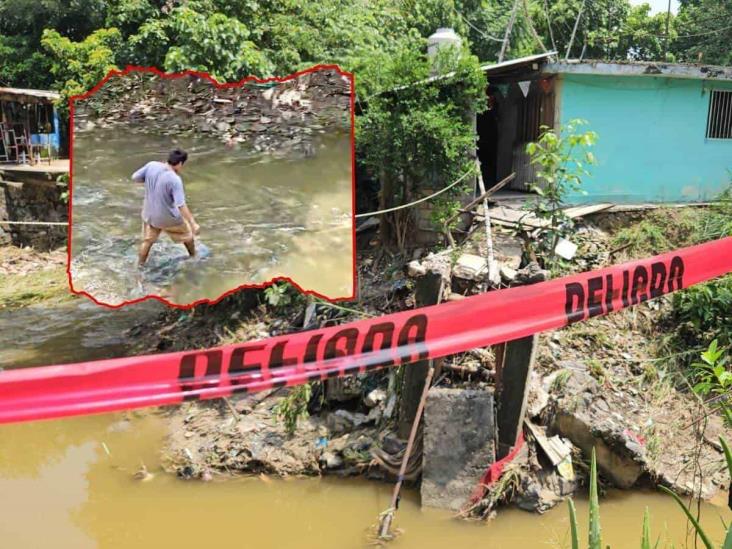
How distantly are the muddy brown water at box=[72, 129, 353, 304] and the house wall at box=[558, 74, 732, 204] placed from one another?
4.72m

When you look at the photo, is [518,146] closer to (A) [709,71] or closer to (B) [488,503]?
(A) [709,71]

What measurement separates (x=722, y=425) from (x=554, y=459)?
71.9 inches

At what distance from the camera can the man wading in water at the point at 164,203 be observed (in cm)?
→ 488

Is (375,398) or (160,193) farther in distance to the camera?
(375,398)

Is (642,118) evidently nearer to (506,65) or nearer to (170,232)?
(506,65)

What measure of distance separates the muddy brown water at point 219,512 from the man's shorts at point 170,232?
84.0 inches

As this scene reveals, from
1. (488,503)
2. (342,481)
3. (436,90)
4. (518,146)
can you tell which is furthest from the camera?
(518,146)

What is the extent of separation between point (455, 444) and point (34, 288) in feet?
33.6

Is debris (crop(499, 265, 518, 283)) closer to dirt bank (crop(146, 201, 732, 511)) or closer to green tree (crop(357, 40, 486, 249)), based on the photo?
dirt bank (crop(146, 201, 732, 511))

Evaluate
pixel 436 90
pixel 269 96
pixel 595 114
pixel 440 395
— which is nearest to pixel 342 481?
pixel 440 395

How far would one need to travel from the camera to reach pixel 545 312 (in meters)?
3.73

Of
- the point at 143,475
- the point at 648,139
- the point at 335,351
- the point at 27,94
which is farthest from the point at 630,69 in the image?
the point at 27,94

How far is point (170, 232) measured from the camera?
498 centimetres

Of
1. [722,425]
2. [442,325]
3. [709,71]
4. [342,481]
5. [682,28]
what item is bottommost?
[342,481]
